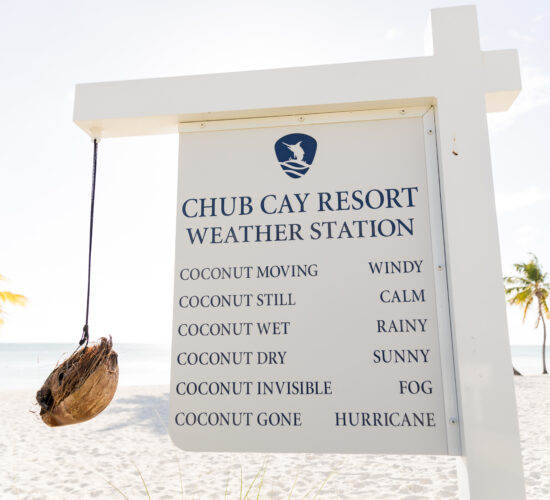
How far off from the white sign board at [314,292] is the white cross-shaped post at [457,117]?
0.10 m

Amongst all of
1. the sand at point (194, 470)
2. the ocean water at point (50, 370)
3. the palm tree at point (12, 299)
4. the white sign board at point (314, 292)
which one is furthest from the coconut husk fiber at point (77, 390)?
the ocean water at point (50, 370)

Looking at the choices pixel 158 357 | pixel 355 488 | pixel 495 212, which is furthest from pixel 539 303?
pixel 158 357

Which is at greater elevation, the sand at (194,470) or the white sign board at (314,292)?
the white sign board at (314,292)

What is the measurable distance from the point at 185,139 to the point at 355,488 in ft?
16.7

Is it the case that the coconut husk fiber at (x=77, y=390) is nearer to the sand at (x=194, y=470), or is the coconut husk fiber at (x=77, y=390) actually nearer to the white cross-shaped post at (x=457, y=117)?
the white cross-shaped post at (x=457, y=117)

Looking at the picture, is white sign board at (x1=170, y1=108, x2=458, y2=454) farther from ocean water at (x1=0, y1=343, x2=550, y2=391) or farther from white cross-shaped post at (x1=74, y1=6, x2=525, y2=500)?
ocean water at (x1=0, y1=343, x2=550, y2=391)

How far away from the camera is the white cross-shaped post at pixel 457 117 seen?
1.62 metres

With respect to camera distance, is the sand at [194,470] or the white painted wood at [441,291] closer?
the white painted wood at [441,291]

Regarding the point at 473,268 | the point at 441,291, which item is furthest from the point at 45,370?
the point at 473,268

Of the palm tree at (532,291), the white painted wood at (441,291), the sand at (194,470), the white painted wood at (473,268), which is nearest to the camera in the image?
the white painted wood at (473,268)

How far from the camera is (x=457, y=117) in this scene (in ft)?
6.12

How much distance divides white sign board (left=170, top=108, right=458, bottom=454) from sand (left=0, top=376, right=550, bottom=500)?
2.64 m

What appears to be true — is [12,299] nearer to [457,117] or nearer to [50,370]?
[457,117]

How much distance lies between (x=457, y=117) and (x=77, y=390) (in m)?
1.81
